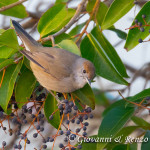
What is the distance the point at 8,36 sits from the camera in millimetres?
2855

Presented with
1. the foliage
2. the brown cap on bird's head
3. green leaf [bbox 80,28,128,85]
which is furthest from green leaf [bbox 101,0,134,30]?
the brown cap on bird's head

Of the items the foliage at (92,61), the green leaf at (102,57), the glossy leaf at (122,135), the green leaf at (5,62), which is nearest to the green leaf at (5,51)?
the foliage at (92,61)

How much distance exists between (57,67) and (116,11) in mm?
956

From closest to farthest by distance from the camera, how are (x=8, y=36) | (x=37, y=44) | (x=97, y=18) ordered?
(x=8, y=36), (x=37, y=44), (x=97, y=18)

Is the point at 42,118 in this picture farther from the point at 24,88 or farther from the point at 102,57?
the point at 102,57

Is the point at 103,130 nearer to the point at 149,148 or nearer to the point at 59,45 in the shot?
the point at 149,148

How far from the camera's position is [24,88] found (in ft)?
10.3

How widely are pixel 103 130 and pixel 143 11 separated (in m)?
1.37

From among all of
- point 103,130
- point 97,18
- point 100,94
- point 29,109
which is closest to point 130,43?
point 97,18

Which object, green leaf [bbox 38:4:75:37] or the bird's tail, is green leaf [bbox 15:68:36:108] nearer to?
the bird's tail

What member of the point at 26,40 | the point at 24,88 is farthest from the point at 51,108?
the point at 26,40

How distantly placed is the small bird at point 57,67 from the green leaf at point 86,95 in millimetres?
57

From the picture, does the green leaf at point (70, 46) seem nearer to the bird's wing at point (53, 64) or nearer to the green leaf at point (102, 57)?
the green leaf at point (102, 57)

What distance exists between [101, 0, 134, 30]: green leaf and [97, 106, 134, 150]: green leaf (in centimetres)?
100
